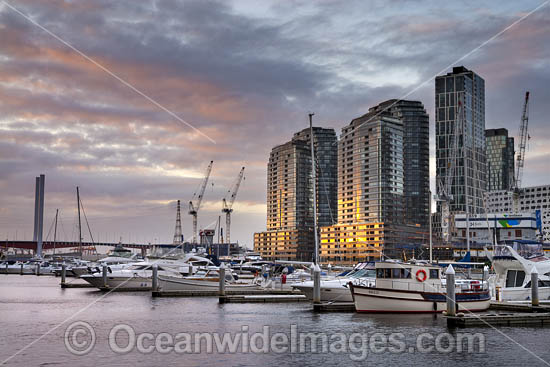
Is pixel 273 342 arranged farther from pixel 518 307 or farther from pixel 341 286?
pixel 518 307

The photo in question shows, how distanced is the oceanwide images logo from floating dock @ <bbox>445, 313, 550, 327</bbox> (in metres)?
1.35

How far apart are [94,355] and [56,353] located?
2149mm

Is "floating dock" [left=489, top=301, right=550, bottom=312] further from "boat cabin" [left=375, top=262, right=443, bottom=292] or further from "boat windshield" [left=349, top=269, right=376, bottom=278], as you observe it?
"boat windshield" [left=349, top=269, right=376, bottom=278]

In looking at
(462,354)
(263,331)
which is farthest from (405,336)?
(263,331)

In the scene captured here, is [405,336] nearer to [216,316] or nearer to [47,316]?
[216,316]

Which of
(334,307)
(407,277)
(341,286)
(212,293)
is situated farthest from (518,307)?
(212,293)

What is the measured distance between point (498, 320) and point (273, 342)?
15.3m

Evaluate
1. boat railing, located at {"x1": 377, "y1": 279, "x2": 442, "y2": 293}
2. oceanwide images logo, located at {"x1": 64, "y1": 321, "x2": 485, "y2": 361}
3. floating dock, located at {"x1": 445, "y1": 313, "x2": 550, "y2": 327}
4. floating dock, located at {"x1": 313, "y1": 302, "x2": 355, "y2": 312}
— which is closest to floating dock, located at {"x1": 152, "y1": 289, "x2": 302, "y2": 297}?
floating dock, located at {"x1": 313, "y1": 302, "x2": 355, "y2": 312}

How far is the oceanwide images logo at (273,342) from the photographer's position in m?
32.2

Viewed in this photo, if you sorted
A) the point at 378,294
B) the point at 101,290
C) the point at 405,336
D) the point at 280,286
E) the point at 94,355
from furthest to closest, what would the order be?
the point at 101,290 → the point at 280,286 → the point at 378,294 → the point at 405,336 → the point at 94,355

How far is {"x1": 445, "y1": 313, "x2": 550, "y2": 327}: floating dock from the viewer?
38.6 metres

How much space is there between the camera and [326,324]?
139 feet

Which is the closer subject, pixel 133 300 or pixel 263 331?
pixel 263 331

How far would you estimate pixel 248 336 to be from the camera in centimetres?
3691
